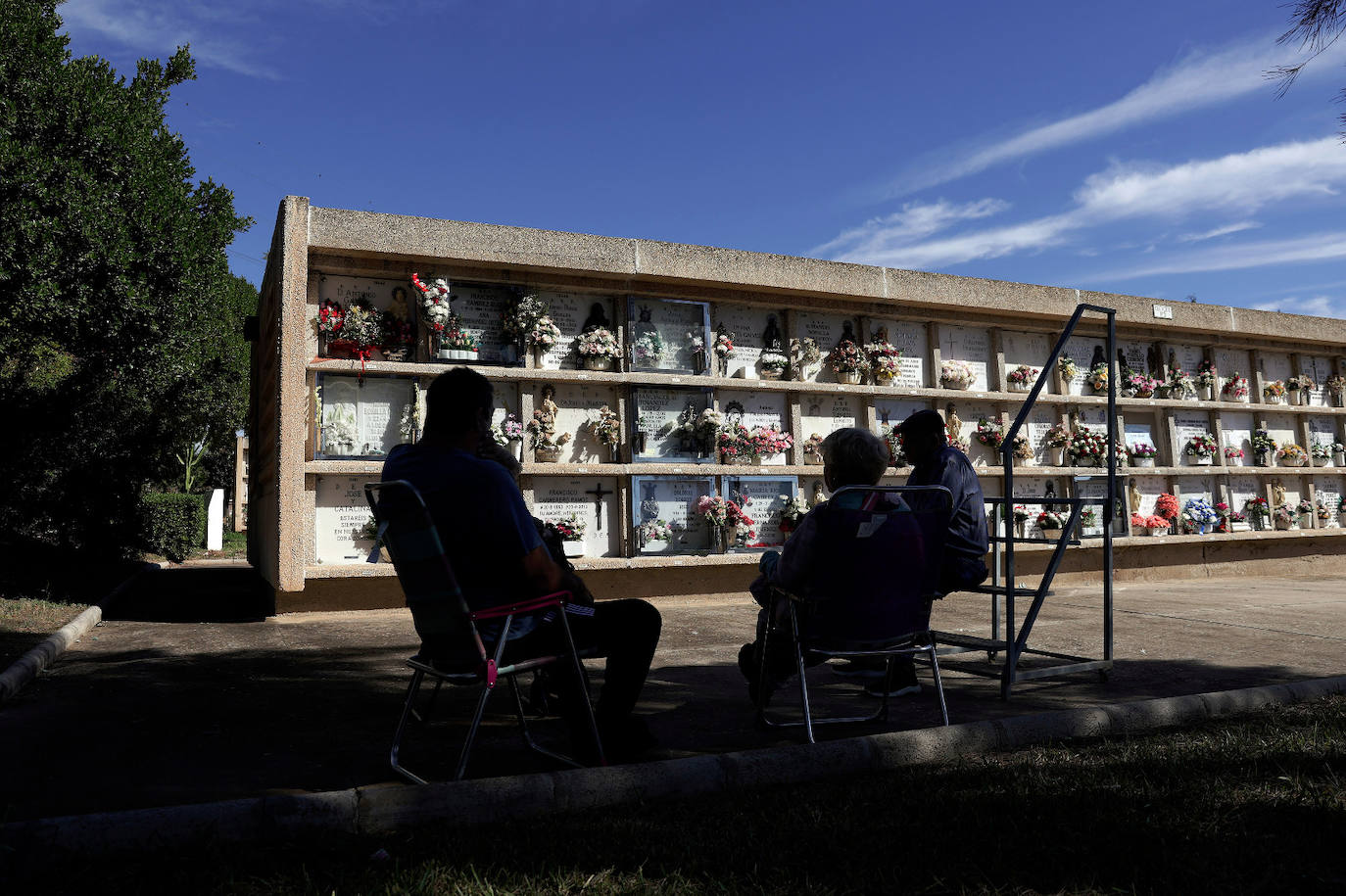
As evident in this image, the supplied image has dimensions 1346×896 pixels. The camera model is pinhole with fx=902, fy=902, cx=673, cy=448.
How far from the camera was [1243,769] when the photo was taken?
2660 mm

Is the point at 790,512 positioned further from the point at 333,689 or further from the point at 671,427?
the point at 333,689

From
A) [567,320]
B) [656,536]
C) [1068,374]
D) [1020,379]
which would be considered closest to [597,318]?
[567,320]

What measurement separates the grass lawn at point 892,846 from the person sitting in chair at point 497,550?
529 mm

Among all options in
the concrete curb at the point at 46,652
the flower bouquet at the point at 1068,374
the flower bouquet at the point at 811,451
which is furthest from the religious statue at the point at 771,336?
the concrete curb at the point at 46,652

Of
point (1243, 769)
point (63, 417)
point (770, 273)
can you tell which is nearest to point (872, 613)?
point (1243, 769)

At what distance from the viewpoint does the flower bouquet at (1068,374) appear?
36.3 ft

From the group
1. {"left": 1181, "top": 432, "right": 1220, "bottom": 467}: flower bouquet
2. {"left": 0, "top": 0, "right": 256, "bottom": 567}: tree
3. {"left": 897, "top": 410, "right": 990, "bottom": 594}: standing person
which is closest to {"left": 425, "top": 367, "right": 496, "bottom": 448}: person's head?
{"left": 897, "top": 410, "right": 990, "bottom": 594}: standing person

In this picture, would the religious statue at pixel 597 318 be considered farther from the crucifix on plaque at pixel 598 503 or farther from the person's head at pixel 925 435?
the person's head at pixel 925 435

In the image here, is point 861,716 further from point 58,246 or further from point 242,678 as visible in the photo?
point 58,246

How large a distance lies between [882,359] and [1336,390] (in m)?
8.38

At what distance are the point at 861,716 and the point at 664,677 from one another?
1387 millimetres

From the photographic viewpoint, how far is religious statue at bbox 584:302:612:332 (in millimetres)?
8695

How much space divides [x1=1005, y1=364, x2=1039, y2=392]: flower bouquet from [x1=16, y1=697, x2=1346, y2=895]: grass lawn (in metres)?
8.47

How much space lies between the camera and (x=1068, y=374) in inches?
436
